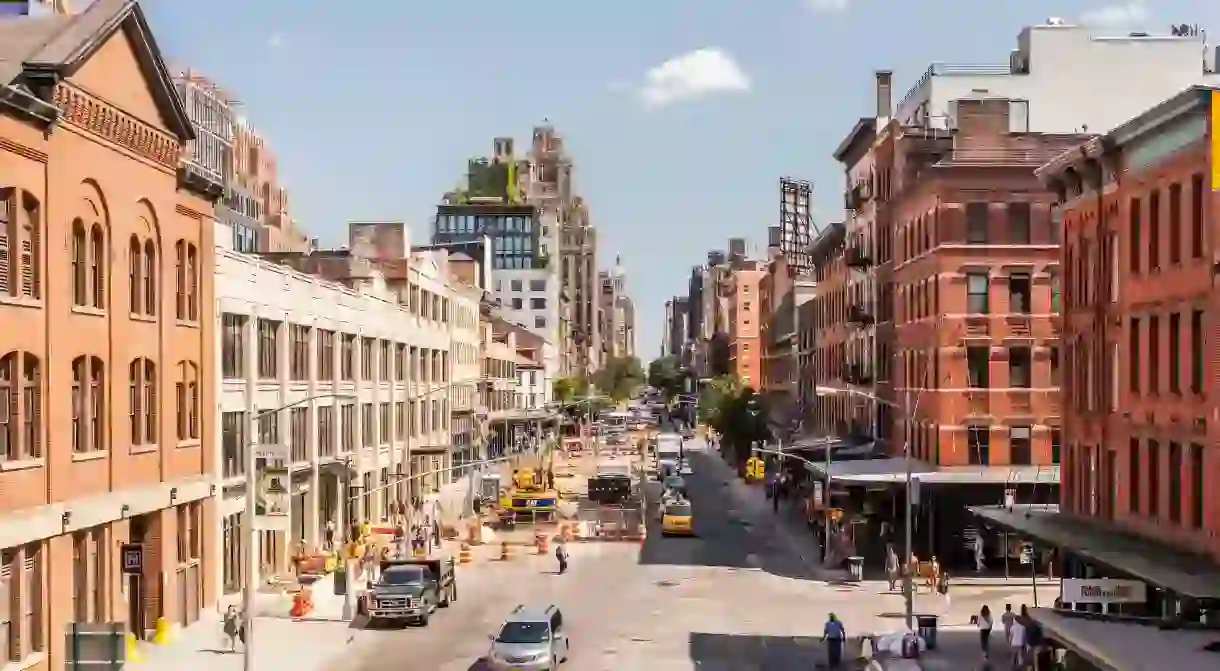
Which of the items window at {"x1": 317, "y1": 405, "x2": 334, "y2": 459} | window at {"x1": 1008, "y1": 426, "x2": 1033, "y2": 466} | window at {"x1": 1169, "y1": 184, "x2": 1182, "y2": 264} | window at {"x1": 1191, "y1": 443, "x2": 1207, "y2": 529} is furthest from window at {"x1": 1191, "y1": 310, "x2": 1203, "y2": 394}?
window at {"x1": 317, "y1": 405, "x2": 334, "y2": 459}

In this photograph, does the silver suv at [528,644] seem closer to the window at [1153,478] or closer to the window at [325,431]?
the window at [1153,478]

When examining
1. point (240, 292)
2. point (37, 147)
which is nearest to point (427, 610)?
point (240, 292)

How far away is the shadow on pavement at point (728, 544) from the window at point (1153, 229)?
26382 mm

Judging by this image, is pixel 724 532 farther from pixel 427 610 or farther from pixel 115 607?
pixel 115 607

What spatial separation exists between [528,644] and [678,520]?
39.8 metres

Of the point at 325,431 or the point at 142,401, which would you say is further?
the point at 325,431

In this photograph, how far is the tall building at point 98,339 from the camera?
1347 inches

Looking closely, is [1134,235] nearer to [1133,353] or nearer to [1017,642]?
[1133,353]

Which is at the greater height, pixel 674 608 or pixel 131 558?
pixel 131 558

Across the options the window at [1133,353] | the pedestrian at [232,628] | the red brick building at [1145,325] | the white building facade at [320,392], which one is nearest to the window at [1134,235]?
the red brick building at [1145,325]

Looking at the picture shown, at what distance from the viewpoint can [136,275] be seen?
4225 cm

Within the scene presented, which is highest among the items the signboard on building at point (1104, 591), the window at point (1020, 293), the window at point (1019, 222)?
the window at point (1019, 222)

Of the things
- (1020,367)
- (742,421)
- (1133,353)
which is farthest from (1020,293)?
(742,421)

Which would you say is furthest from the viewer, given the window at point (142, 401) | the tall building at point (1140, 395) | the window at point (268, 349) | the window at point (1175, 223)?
the window at point (268, 349)
